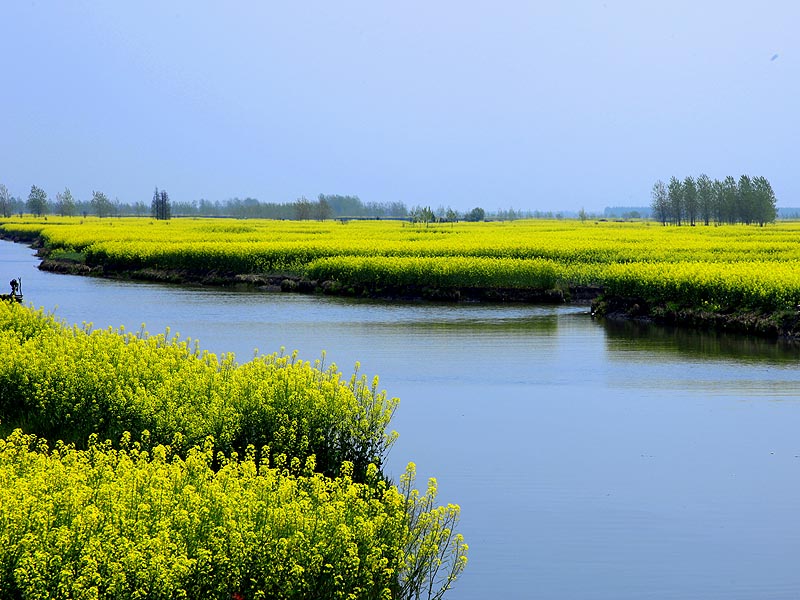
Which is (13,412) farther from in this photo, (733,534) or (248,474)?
(733,534)

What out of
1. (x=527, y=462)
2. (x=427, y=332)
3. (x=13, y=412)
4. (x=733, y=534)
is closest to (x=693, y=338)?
(x=427, y=332)

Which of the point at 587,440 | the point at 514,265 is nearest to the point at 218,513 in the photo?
the point at 587,440

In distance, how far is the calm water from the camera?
44.8 ft

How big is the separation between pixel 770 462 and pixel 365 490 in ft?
32.0

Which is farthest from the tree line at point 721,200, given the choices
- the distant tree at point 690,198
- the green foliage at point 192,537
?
the green foliage at point 192,537

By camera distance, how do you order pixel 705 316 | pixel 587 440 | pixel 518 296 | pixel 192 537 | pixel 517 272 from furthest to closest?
pixel 517 272 → pixel 518 296 → pixel 705 316 → pixel 587 440 → pixel 192 537

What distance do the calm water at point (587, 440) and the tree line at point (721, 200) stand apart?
5129 inches

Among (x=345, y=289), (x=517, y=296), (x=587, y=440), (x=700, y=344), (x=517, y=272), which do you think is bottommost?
(x=587, y=440)

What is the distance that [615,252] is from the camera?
63625 mm

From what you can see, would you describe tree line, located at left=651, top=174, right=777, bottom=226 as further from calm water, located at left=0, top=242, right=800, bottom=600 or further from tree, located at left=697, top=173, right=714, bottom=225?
calm water, located at left=0, top=242, right=800, bottom=600

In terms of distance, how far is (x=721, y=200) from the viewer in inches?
6791

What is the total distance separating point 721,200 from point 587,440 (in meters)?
160

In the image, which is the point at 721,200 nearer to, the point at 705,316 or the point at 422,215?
the point at 422,215

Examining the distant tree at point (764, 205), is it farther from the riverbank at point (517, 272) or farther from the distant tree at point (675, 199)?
the riverbank at point (517, 272)
